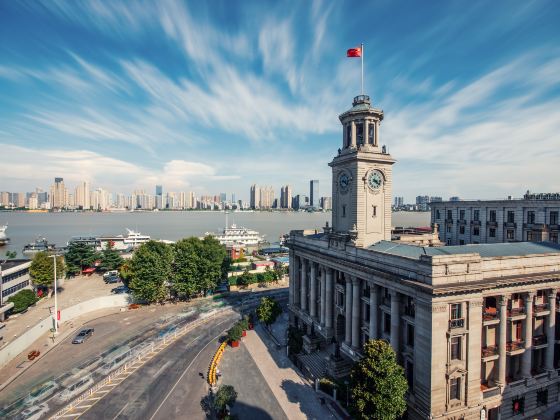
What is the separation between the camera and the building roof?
30527 millimetres

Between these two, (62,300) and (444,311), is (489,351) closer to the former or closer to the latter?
(444,311)

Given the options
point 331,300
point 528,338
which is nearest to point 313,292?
point 331,300

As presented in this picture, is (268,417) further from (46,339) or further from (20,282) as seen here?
(20,282)

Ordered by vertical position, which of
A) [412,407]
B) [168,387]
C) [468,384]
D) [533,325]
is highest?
[533,325]

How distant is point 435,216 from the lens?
226ft

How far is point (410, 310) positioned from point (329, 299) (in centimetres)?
1450

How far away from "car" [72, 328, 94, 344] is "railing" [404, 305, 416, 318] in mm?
47573

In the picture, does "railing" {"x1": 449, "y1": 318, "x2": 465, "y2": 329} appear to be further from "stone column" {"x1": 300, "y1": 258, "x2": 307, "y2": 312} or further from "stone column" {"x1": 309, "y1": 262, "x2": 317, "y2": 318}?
"stone column" {"x1": 300, "y1": 258, "x2": 307, "y2": 312}

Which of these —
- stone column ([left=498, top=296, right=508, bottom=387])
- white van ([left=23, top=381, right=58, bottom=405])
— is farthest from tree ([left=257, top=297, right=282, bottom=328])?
stone column ([left=498, top=296, right=508, bottom=387])

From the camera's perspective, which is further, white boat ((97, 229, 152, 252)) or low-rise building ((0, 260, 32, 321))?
white boat ((97, 229, 152, 252))

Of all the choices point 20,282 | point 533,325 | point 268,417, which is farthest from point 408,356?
point 20,282

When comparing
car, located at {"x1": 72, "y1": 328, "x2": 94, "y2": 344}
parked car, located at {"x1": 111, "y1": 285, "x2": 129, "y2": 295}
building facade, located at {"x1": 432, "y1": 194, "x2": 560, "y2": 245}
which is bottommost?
car, located at {"x1": 72, "y1": 328, "x2": 94, "y2": 344}

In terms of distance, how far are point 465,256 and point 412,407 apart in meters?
13.9

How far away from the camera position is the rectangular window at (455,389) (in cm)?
2666
